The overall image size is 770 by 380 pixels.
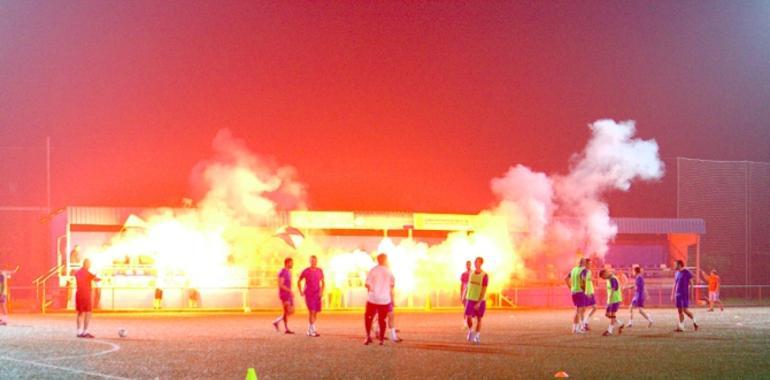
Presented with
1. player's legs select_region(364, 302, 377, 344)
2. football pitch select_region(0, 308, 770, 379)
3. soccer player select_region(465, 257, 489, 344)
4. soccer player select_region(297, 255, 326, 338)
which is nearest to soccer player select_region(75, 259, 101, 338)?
football pitch select_region(0, 308, 770, 379)

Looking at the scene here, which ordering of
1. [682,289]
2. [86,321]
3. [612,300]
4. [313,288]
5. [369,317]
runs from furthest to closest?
1. [682,289]
2. [612,300]
3. [313,288]
4. [86,321]
5. [369,317]

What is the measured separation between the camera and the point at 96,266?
3556 centimetres

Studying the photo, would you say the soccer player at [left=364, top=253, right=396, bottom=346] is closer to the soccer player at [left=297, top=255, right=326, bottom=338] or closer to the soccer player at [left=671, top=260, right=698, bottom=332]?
the soccer player at [left=297, top=255, right=326, bottom=338]

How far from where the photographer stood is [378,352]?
56.6ft

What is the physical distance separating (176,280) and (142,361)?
21.6 m

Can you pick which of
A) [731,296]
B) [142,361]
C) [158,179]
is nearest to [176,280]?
[158,179]

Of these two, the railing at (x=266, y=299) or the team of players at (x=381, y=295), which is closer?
the team of players at (x=381, y=295)

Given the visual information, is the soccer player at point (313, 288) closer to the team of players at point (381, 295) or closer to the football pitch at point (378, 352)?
the team of players at point (381, 295)

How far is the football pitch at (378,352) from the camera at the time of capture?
13789 mm

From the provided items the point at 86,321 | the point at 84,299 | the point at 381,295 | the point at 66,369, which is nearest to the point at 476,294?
the point at 381,295

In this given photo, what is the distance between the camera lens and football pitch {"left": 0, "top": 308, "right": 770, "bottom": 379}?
1379 centimetres

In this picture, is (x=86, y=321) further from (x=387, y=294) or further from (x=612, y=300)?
(x=612, y=300)

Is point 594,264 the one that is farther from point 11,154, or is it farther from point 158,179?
point 11,154

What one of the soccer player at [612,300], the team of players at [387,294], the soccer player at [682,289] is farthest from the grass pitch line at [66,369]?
the soccer player at [682,289]
